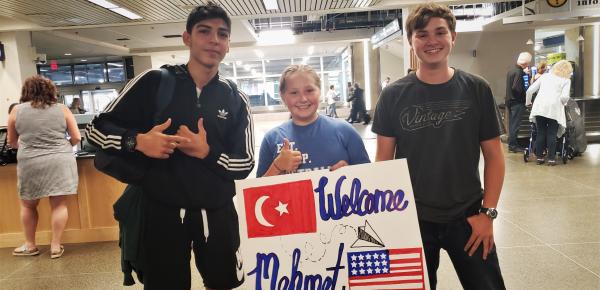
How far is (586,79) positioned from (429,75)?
52.2 ft

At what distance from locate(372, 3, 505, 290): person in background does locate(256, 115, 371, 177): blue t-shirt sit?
9.9 inches

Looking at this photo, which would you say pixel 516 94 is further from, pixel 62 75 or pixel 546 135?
pixel 62 75

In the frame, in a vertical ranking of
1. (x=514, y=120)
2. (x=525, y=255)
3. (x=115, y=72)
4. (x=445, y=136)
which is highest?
(x=115, y=72)

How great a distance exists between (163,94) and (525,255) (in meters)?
3.01

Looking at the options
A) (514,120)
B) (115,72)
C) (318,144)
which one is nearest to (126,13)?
(514,120)

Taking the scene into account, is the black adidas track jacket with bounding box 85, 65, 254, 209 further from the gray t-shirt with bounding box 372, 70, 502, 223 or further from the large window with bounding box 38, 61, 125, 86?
the large window with bounding box 38, 61, 125, 86

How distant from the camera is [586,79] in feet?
47.8

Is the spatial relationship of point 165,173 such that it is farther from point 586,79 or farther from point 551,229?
point 586,79

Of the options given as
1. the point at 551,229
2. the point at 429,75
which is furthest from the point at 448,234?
the point at 551,229

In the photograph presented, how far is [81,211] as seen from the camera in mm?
4242

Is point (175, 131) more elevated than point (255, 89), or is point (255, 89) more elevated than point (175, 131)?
point (255, 89)

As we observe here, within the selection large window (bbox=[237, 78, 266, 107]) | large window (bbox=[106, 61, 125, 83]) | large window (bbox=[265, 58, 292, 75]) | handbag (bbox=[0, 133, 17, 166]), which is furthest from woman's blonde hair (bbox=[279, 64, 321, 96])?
large window (bbox=[237, 78, 266, 107])

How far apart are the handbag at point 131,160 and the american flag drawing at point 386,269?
0.82 m

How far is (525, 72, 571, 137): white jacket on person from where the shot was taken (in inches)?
251
